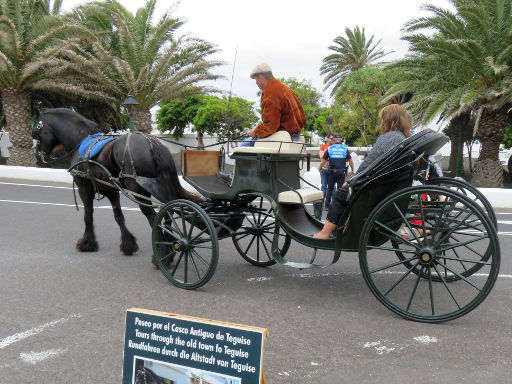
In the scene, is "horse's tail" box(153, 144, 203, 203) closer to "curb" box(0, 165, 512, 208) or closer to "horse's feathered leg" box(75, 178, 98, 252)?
"horse's feathered leg" box(75, 178, 98, 252)

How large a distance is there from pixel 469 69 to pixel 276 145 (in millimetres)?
11991

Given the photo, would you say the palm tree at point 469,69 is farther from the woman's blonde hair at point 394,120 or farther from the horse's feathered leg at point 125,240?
the horse's feathered leg at point 125,240

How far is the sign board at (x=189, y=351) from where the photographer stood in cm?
225

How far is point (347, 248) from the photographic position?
4.45 meters

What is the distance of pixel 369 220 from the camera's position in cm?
405

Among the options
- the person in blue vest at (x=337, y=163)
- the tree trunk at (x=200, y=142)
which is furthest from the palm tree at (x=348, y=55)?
the person in blue vest at (x=337, y=163)

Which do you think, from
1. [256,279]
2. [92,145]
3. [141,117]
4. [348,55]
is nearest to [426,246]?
[256,279]

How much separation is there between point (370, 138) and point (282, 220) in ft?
70.7

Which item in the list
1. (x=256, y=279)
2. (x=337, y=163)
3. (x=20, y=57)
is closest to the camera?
(x=256, y=279)

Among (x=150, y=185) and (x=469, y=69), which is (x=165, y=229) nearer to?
(x=150, y=185)

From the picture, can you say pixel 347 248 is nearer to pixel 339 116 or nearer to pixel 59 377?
pixel 59 377

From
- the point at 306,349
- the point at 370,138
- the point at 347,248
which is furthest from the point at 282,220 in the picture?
the point at 370,138

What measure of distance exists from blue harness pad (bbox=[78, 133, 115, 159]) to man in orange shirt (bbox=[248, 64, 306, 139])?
7.04ft

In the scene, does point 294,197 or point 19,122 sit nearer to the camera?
point 294,197
